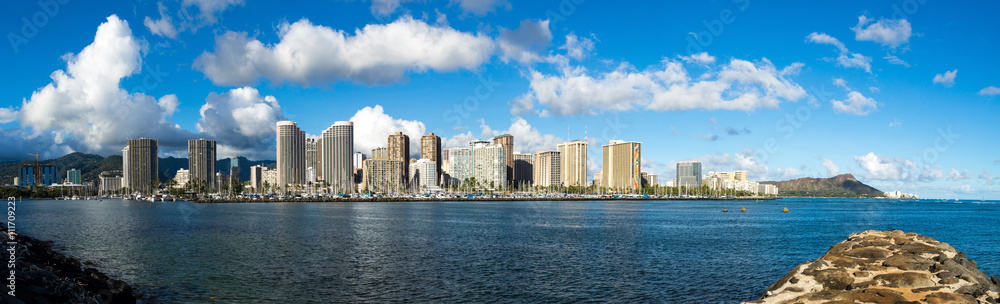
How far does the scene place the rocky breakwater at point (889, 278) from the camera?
18.5 metres

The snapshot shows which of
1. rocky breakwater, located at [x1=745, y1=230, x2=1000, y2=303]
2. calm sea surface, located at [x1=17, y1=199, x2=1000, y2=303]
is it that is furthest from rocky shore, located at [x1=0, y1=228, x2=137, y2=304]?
rocky breakwater, located at [x1=745, y1=230, x2=1000, y2=303]

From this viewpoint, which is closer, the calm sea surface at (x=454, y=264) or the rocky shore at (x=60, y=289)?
the rocky shore at (x=60, y=289)

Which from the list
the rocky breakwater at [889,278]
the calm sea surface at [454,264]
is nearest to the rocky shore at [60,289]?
the calm sea surface at [454,264]

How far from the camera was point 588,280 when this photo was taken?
102 ft

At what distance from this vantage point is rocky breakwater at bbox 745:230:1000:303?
18.5m

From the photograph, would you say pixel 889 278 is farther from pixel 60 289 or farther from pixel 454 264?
pixel 60 289

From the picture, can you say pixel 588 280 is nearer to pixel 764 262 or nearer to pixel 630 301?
pixel 630 301

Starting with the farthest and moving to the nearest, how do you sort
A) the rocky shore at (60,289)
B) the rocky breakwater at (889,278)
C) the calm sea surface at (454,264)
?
Answer: the calm sea surface at (454,264) → the rocky shore at (60,289) → the rocky breakwater at (889,278)

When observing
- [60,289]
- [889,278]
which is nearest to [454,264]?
[60,289]

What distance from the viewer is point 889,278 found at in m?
21.0

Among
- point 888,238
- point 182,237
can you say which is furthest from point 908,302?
point 182,237

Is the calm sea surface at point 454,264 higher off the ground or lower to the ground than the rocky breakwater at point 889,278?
lower

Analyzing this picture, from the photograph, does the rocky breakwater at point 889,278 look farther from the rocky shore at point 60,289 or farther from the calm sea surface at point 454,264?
the rocky shore at point 60,289

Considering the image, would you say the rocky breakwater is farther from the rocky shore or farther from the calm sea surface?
the rocky shore
